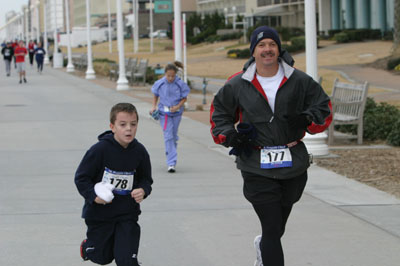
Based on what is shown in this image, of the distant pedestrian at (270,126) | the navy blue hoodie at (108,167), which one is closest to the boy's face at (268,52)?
the distant pedestrian at (270,126)

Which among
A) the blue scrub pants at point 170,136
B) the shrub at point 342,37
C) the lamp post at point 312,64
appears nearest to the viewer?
the blue scrub pants at point 170,136

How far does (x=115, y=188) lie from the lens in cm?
503

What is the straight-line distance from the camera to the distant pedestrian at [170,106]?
427 inches

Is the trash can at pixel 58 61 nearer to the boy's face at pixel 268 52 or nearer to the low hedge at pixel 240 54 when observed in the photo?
the low hedge at pixel 240 54

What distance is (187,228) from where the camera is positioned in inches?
288

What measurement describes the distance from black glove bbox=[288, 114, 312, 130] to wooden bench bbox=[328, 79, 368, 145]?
332 inches

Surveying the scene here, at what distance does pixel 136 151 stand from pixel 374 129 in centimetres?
958

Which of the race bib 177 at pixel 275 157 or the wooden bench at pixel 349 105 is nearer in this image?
the race bib 177 at pixel 275 157

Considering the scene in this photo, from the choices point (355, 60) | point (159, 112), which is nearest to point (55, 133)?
point (159, 112)

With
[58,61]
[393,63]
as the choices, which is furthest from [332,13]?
[393,63]

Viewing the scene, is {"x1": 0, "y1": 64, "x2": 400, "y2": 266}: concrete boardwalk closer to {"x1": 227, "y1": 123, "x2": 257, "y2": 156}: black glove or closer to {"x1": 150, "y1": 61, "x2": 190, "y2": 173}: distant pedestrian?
{"x1": 150, "y1": 61, "x2": 190, "y2": 173}: distant pedestrian

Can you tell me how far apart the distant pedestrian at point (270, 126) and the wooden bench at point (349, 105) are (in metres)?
8.34

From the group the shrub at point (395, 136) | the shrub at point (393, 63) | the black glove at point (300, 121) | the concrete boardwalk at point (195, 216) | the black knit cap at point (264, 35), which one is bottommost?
the concrete boardwalk at point (195, 216)

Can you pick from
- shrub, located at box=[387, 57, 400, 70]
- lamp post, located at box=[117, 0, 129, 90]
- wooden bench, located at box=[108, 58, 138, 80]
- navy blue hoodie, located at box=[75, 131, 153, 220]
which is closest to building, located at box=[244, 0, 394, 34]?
shrub, located at box=[387, 57, 400, 70]
